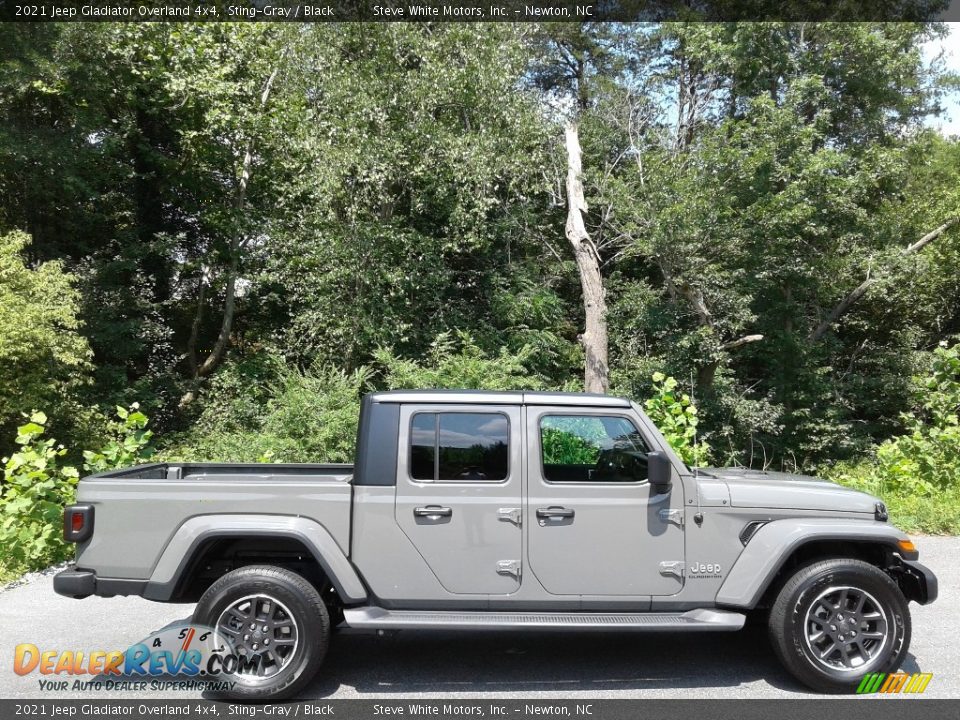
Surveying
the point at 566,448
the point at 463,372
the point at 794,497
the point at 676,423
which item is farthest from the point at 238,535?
the point at 463,372

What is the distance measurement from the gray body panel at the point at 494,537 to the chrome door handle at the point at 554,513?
0.7 inches

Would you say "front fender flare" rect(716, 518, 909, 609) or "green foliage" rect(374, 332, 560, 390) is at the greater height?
"green foliage" rect(374, 332, 560, 390)

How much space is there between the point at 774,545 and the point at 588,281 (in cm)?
1269

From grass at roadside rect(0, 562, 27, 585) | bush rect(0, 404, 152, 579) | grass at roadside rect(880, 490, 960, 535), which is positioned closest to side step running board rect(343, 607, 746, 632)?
grass at roadside rect(0, 562, 27, 585)

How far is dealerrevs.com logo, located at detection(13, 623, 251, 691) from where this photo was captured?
14.3 ft

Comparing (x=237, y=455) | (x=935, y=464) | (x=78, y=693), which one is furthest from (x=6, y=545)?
(x=935, y=464)

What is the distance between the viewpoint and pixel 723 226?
15.5m

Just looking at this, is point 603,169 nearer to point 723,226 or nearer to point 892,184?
point 723,226

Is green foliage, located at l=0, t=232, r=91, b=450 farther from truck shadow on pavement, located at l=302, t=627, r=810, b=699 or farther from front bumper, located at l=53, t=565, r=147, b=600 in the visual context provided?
truck shadow on pavement, located at l=302, t=627, r=810, b=699

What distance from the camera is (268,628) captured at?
4398mm

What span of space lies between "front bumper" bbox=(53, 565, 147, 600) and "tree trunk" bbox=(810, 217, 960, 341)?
16.8 m

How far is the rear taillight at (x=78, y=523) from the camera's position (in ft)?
14.6

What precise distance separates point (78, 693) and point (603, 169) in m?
16.5

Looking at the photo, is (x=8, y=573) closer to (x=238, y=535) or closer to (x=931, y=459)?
(x=238, y=535)
